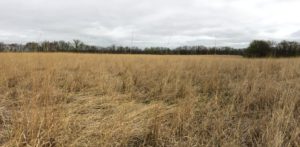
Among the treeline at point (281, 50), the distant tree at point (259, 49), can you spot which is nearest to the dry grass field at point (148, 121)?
the treeline at point (281, 50)

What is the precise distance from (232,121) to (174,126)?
29.8 inches

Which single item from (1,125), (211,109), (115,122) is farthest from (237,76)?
(1,125)

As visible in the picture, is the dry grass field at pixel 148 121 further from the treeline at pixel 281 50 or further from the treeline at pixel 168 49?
the treeline at pixel 281 50

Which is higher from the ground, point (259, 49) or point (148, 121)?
point (259, 49)

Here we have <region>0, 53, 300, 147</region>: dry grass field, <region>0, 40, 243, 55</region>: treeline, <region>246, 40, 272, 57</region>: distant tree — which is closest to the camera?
<region>0, 53, 300, 147</region>: dry grass field

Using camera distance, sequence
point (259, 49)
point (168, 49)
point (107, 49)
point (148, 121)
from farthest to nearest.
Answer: point (259, 49) < point (107, 49) < point (168, 49) < point (148, 121)

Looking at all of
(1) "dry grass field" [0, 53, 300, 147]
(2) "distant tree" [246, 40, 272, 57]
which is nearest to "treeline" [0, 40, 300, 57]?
(2) "distant tree" [246, 40, 272, 57]

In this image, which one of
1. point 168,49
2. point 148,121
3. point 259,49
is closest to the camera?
point 148,121

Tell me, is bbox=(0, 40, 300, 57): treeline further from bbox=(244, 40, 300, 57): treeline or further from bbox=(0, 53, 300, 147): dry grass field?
bbox=(0, 53, 300, 147): dry grass field

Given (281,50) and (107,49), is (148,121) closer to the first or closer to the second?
(281,50)

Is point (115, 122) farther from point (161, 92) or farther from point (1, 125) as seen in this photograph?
point (161, 92)

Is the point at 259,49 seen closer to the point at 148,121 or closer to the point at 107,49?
the point at 107,49

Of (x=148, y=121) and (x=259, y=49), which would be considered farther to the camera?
(x=259, y=49)

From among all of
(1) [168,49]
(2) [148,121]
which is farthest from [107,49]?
(2) [148,121]
